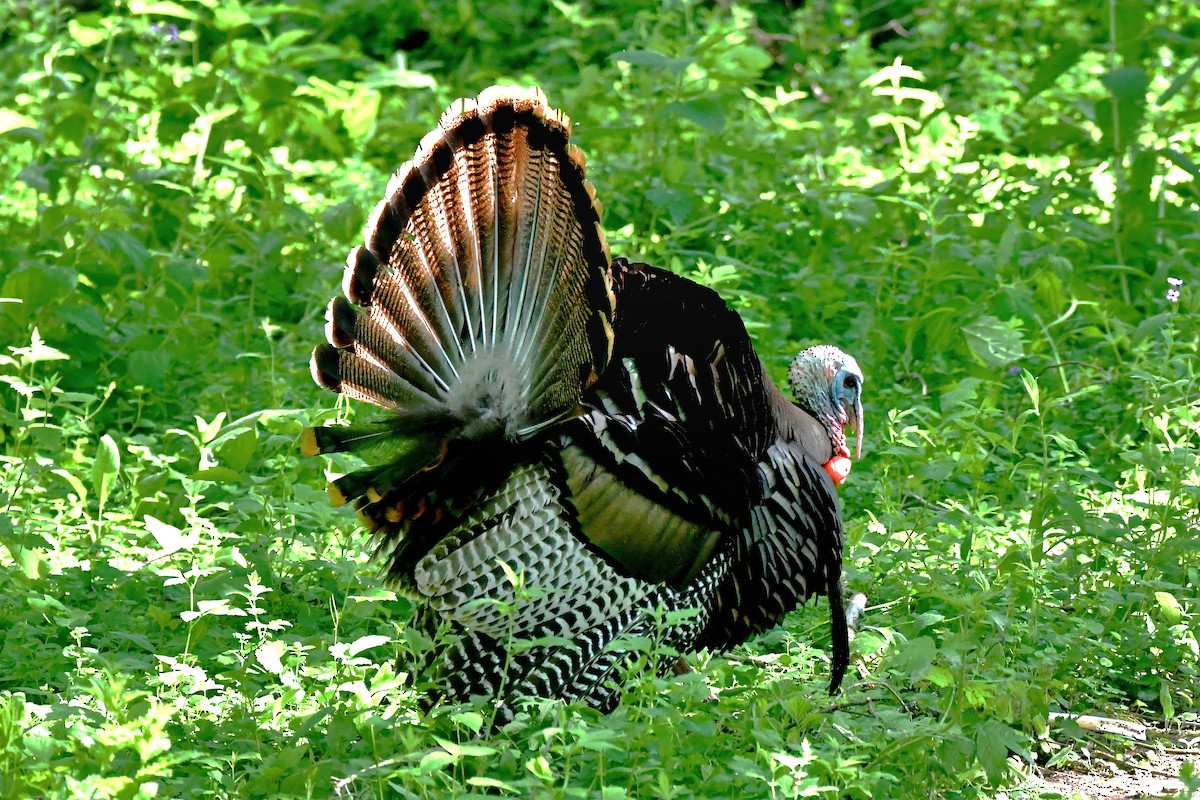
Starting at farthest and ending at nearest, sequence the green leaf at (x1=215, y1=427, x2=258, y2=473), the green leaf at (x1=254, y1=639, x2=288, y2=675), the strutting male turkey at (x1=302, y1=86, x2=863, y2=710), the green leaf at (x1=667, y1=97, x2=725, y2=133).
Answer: the green leaf at (x1=667, y1=97, x2=725, y2=133) < the green leaf at (x1=215, y1=427, x2=258, y2=473) < the strutting male turkey at (x1=302, y1=86, x2=863, y2=710) < the green leaf at (x1=254, y1=639, x2=288, y2=675)

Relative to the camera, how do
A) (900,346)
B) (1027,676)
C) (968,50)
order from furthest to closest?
(968,50) < (900,346) < (1027,676)

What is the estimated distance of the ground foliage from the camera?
3.35 metres

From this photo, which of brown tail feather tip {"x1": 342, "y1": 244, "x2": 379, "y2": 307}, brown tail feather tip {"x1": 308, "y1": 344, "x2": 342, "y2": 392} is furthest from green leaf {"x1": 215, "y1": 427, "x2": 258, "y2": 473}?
brown tail feather tip {"x1": 342, "y1": 244, "x2": 379, "y2": 307}

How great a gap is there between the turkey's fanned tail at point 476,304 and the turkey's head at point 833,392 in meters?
1.08

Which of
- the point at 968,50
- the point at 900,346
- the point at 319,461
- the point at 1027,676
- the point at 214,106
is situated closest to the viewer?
the point at 1027,676

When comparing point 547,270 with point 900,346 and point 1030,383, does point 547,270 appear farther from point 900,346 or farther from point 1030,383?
point 900,346

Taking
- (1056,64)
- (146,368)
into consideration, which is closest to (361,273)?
(146,368)

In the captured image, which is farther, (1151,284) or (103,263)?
(1151,284)

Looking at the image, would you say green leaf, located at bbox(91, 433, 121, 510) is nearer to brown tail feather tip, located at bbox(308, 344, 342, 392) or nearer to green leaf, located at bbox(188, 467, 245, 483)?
green leaf, located at bbox(188, 467, 245, 483)

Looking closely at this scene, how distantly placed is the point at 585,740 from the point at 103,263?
350cm

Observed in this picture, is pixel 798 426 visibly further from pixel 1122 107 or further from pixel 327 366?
pixel 1122 107

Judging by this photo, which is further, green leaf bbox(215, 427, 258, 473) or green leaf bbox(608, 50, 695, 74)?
green leaf bbox(608, 50, 695, 74)

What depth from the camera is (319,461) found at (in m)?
4.94

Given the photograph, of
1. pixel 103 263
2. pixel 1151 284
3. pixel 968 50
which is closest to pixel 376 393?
pixel 103 263
